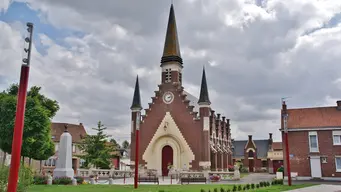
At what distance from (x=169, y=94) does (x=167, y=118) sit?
3.49 metres

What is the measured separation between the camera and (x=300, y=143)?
122 ft

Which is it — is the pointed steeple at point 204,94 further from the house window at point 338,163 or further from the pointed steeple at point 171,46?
the house window at point 338,163

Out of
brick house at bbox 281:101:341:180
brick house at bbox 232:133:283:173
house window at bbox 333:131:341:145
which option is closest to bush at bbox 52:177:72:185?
brick house at bbox 281:101:341:180

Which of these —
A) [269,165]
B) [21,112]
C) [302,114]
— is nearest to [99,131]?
[302,114]

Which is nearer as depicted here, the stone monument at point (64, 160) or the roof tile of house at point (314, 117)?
the stone monument at point (64, 160)

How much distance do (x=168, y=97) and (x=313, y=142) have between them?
63.9 ft

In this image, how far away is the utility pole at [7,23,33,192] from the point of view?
27.7ft

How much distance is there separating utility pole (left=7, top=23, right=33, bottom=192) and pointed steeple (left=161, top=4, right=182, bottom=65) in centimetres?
3808

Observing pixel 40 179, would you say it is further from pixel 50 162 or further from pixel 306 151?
pixel 50 162

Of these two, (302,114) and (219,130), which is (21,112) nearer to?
(302,114)

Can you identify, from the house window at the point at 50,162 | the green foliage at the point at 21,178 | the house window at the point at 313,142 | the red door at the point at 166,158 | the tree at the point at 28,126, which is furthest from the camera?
the house window at the point at 50,162

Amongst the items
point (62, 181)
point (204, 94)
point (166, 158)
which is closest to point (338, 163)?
point (204, 94)

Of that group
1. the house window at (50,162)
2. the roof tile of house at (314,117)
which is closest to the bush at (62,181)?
the roof tile of house at (314,117)

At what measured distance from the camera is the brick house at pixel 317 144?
35.3 metres
